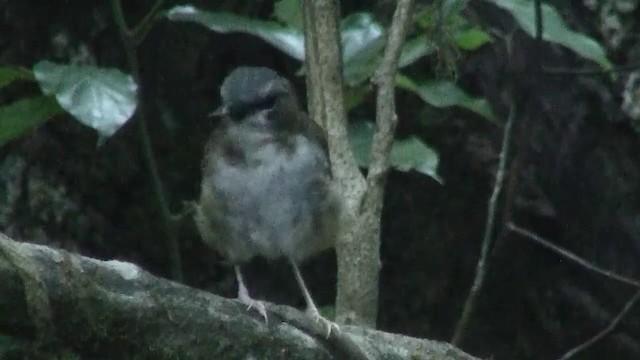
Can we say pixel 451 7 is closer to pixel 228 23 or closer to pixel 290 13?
pixel 290 13

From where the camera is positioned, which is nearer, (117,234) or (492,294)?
(117,234)

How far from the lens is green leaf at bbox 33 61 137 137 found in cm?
227

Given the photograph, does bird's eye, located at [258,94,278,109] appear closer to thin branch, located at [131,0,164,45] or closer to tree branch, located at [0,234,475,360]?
thin branch, located at [131,0,164,45]

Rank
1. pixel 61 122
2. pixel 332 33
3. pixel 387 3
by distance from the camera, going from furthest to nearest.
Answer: pixel 61 122 → pixel 387 3 → pixel 332 33

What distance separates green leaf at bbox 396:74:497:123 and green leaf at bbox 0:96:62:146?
0.95 metres

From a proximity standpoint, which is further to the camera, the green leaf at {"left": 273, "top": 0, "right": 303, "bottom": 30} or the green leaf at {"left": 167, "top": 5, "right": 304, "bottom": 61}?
the green leaf at {"left": 273, "top": 0, "right": 303, "bottom": 30}

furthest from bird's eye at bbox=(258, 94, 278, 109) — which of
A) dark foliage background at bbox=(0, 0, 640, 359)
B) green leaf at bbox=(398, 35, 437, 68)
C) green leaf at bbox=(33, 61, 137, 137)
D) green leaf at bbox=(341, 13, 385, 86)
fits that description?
dark foliage background at bbox=(0, 0, 640, 359)

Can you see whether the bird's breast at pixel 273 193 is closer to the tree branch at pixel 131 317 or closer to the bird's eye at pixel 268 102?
the bird's eye at pixel 268 102

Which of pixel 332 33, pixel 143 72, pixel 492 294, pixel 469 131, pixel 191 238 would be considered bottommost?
pixel 492 294

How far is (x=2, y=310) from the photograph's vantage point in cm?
150

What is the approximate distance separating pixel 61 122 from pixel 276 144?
1.23 meters

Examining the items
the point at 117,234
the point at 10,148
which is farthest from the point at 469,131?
the point at 10,148

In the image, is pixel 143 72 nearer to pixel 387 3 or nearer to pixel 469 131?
pixel 387 3

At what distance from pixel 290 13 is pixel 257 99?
0.55 meters
